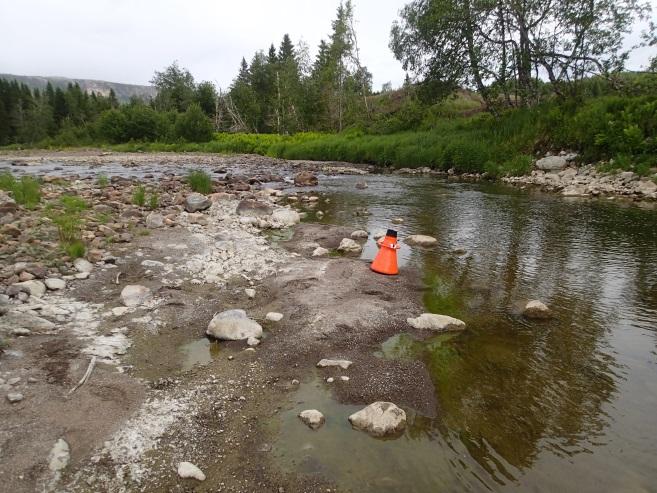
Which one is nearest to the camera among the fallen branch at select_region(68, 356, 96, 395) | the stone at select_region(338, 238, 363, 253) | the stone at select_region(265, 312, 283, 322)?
the fallen branch at select_region(68, 356, 96, 395)

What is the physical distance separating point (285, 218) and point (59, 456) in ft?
26.5

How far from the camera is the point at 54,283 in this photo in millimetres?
5480

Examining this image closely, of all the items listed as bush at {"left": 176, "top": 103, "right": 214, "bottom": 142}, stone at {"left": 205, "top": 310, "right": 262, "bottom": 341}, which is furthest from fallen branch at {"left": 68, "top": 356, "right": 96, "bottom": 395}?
bush at {"left": 176, "top": 103, "right": 214, "bottom": 142}

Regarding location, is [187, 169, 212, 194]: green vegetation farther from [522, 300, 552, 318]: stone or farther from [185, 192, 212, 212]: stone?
[522, 300, 552, 318]: stone

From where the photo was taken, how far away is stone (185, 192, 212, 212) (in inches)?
438

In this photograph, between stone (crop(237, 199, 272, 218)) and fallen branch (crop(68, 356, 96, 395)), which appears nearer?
fallen branch (crop(68, 356, 96, 395))

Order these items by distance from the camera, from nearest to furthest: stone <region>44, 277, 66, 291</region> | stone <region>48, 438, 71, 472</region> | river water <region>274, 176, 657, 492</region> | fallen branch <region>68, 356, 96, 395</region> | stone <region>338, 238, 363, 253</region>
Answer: stone <region>48, 438, 71, 472</region>
river water <region>274, 176, 657, 492</region>
fallen branch <region>68, 356, 96, 395</region>
stone <region>44, 277, 66, 291</region>
stone <region>338, 238, 363, 253</region>

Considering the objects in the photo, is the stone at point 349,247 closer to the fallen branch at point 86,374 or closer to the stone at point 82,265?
the stone at point 82,265

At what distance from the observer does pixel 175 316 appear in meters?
5.09

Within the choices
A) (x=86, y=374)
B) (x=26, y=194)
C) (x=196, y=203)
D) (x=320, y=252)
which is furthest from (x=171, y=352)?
(x=26, y=194)

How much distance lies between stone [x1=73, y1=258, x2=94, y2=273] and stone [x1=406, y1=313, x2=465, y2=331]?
188 inches

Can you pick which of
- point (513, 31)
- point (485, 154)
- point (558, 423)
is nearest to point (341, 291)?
point (558, 423)

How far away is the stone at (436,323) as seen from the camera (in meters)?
4.85

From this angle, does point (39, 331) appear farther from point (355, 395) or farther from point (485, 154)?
point (485, 154)
